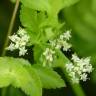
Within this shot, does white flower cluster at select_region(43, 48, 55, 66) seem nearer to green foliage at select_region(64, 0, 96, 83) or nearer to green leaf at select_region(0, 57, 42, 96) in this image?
green leaf at select_region(0, 57, 42, 96)

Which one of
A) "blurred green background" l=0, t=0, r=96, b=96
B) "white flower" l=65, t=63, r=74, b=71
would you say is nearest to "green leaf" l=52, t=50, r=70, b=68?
"white flower" l=65, t=63, r=74, b=71

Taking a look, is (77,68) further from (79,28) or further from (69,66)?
(79,28)

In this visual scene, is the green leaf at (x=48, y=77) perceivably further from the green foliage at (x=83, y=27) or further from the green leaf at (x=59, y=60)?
the green foliage at (x=83, y=27)

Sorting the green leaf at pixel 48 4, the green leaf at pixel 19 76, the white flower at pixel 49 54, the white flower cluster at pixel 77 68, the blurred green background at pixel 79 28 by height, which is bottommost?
the green leaf at pixel 19 76

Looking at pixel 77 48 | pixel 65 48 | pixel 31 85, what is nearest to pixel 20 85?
pixel 31 85

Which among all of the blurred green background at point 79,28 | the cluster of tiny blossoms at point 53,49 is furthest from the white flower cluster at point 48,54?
the blurred green background at point 79,28
